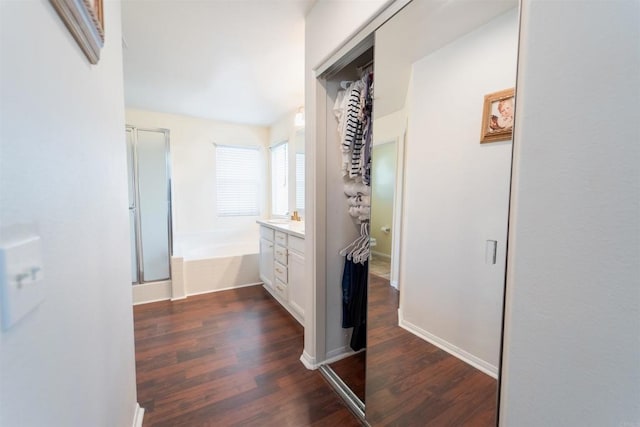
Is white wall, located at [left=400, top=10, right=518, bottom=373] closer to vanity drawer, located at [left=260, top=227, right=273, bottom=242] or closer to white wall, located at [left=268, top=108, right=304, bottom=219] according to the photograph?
vanity drawer, located at [left=260, top=227, right=273, bottom=242]

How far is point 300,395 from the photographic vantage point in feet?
5.16

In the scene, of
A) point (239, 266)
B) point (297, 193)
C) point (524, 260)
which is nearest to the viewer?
point (524, 260)

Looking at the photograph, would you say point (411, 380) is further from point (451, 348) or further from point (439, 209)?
point (439, 209)

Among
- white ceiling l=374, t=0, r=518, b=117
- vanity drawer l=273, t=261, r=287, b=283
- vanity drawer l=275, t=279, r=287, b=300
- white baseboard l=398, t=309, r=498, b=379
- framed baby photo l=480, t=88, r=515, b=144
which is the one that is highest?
white ceiling l=374, t=0, r=518, b=117

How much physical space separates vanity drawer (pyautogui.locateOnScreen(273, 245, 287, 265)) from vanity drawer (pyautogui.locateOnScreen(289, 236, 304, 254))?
0.17m

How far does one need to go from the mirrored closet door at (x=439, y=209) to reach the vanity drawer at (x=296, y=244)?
896 mm

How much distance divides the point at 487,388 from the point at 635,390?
0.52m

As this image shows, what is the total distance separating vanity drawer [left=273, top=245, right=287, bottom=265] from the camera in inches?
102

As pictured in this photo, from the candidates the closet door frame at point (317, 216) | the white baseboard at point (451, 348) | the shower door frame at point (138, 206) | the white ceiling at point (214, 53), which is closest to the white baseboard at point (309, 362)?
the closet door frame at point (317, 216)

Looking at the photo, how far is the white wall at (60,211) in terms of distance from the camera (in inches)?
14.3

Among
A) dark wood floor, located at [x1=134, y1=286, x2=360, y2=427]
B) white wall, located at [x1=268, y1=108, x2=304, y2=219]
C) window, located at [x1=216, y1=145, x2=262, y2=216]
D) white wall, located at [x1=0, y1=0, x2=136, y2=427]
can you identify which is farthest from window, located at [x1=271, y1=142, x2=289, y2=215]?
white wall, located at [x1=0, y1=0, x2=136, y2=427]

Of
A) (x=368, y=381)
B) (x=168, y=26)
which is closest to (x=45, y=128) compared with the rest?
(x=368, y=381)

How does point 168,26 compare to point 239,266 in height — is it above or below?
above

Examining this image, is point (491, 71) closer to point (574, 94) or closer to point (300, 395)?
point (574, 94)
